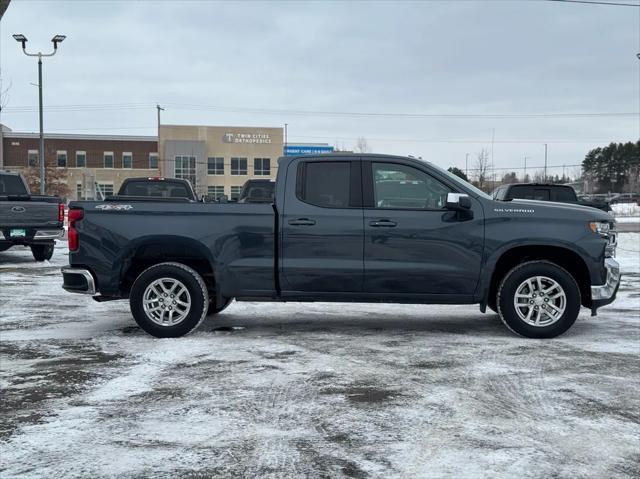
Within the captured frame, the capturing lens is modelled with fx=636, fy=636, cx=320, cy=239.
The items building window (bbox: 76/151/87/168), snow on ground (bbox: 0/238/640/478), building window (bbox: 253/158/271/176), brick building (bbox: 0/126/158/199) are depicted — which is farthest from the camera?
building window (bbox: 253/158/271/176)

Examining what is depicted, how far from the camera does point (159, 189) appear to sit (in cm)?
1388

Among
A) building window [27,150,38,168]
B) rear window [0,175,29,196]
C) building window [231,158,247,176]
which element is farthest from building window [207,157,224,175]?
rear window [0,175,29,196]

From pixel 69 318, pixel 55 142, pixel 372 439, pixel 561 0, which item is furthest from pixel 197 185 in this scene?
pixel 372 439

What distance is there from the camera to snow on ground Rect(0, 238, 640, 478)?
141 inches

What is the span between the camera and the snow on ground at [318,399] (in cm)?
359

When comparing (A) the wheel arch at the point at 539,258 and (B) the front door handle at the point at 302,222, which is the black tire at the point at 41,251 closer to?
(B) the front door handle at the point at 302,222

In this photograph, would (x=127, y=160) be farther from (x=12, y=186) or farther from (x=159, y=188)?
(x=159, y=188)

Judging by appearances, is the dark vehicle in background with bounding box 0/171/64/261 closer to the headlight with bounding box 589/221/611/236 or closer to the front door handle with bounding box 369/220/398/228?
the front door handle with bounding box 369/220/398/228

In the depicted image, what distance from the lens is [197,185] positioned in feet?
250

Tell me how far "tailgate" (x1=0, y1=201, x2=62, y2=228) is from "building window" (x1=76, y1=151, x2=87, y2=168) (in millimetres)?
65147

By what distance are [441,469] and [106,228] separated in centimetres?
468

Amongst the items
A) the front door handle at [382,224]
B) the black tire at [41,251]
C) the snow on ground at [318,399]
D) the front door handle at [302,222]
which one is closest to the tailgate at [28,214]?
the black tire at [41,251]

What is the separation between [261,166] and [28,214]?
215ft

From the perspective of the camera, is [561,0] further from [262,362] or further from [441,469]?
[441,469]
